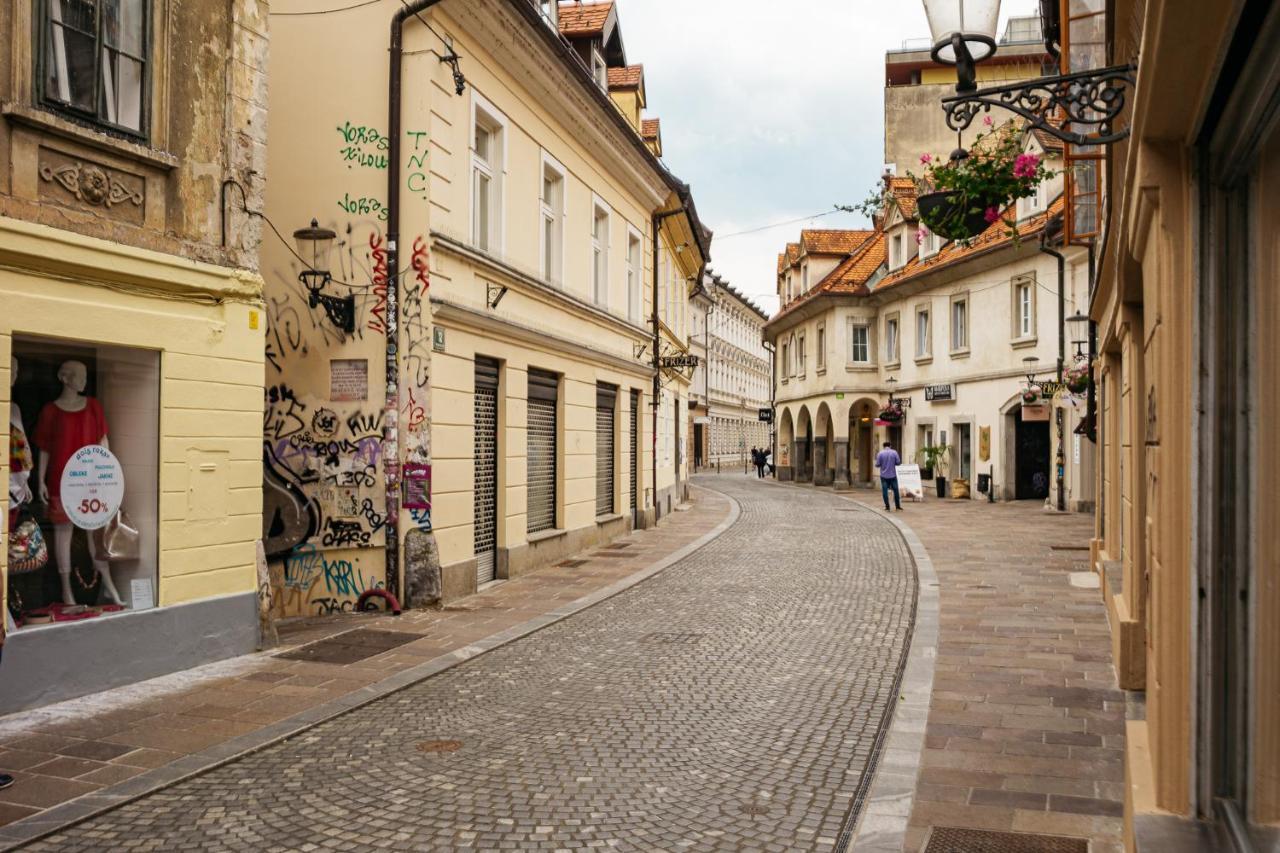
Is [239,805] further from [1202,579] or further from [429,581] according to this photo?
[429,581]

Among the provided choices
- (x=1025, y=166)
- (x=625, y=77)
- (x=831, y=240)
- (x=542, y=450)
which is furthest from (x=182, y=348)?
(x=831, y=240)

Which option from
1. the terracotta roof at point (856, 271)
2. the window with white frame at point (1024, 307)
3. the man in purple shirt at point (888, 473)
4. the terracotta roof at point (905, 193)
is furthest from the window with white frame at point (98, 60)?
the terracotta roof at point (856, 271)

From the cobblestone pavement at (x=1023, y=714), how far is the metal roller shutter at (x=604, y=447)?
6.47 metres

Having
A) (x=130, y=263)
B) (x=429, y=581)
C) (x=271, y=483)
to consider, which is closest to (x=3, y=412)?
(x=130, y=263)

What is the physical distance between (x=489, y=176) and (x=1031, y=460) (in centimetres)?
2107

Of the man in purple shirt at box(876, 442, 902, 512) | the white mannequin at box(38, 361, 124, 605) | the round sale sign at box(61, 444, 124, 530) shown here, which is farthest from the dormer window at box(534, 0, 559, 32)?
the man in purple shirt at box(876, 442, 902, 512)

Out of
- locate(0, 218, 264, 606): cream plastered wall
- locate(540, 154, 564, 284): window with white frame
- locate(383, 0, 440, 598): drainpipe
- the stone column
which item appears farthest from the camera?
the stone column

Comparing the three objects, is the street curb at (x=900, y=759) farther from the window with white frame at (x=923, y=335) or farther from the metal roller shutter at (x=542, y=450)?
the window with white frame at (x=923, y=335)

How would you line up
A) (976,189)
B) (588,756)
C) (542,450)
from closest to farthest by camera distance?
(588,756), (976,189), (542,450)

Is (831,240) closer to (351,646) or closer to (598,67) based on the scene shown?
(598,67)

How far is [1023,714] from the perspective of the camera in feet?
21.2

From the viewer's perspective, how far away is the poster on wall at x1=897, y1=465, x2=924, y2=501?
2875 centimetres

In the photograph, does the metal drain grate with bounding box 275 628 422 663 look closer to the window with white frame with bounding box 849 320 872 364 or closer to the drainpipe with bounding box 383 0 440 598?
the drainpipe with bounding box 383 0 440 598

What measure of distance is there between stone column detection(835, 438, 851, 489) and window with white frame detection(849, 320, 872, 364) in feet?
10.0
